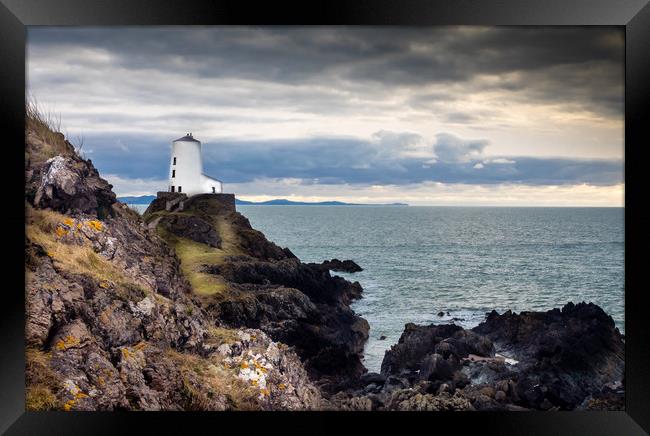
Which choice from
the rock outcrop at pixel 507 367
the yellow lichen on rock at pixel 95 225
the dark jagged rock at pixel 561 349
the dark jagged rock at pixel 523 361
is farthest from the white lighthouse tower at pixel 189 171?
the dark jagged rock at pixel 561 349

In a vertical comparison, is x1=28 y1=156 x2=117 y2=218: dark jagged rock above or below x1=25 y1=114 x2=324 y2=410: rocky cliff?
above

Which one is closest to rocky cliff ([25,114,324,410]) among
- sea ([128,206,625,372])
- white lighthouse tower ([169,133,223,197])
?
white lighthouse tower ([169,133,223,197])

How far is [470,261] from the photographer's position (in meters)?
14.2

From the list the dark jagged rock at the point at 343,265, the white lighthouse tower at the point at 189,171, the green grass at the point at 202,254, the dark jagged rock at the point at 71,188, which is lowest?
the dark jagged rock at the point at 343,265

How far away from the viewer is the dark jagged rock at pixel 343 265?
15938 mm

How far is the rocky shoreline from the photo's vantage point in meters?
7.43

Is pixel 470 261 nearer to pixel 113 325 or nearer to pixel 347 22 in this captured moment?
pixel 347 22

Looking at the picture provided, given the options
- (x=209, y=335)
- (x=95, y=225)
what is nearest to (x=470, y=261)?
(x=209, y=335)

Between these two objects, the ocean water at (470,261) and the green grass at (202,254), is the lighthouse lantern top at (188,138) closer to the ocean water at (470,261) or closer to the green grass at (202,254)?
the green grass at (202,254)

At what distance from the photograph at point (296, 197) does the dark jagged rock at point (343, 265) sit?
2.89 meters

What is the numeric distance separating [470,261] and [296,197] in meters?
4.89

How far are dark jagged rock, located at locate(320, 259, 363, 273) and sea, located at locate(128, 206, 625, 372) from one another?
0.79 feet

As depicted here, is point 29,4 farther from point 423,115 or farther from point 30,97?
point 423,115

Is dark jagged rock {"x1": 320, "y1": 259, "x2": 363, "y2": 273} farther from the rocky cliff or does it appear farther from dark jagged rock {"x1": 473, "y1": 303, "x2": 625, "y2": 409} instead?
the rocky cliff
